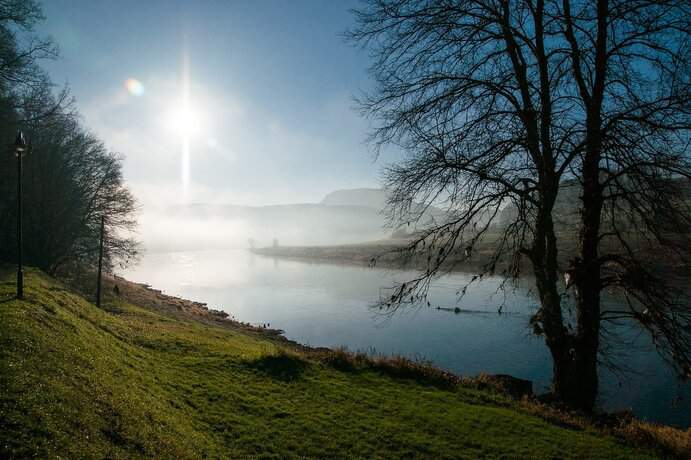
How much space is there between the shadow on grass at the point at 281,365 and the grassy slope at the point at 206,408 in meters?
0.07

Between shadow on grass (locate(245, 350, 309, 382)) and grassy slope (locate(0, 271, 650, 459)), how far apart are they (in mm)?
73

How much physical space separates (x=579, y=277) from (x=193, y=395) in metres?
10.5

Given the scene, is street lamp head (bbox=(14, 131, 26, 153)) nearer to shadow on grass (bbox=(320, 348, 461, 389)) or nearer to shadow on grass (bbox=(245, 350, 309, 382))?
shadow on grass (bbox=(245, 350, 309, 382))

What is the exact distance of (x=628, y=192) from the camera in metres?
7.65

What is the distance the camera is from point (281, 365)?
13.1 m

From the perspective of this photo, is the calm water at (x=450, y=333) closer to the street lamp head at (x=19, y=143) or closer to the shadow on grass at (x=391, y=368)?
the shadow on grass at (x=391, y=368)

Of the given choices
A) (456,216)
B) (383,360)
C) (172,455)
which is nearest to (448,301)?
(383,360)

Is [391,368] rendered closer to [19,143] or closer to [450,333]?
[19,143]

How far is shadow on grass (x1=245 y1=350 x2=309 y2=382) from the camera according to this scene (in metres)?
12.3

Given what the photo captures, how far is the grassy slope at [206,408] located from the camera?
5348 mm

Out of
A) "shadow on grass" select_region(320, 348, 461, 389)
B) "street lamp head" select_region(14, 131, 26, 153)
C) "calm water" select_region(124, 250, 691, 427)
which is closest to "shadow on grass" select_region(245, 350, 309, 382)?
"shadow on grass" select_region(320, 348, 461, 389)

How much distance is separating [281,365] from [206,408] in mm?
4678

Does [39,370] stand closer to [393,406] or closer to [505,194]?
[393,406]

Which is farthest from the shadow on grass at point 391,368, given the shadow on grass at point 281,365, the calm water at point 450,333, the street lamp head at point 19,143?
the street lamp head at point 19,143
